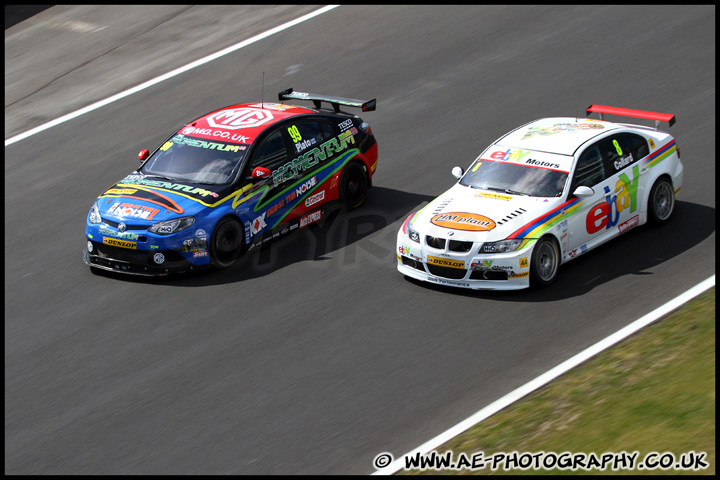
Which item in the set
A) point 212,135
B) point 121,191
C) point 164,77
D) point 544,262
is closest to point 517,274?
point 544,262

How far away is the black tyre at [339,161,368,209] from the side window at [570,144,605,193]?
11.6 ft

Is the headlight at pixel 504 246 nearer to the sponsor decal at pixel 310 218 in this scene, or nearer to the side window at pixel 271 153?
the sponsor decal at pixel 310 218

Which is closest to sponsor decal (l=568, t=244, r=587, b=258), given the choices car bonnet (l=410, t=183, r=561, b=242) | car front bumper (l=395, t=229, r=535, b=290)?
car bonnet (l=410, t=183, r=561, b=242)

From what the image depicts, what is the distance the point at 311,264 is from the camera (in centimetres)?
1280

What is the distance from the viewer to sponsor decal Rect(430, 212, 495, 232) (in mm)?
11680

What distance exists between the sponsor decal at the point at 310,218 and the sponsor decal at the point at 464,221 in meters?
2.36

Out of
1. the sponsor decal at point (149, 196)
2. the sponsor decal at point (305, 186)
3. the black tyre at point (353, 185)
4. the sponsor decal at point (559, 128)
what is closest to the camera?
the sponsor decal at point (149, 196)

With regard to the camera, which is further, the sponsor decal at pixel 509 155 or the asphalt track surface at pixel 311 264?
the sponsor decal at pixel 509 155

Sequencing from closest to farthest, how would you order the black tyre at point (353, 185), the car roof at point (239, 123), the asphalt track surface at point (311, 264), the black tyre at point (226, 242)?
the asphalt track surface at point (311, 264) → the black tyre at point (226, 242) → the car roof at point (239, 123) → the black tyre at point (353, 185)

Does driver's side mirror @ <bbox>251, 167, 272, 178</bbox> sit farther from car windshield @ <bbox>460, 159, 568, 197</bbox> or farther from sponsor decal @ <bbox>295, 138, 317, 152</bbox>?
car windshield @ <bbox>460, 159, 568, 197</bbox>

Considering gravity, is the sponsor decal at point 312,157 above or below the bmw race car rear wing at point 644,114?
below

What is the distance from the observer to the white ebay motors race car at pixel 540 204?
1158 cm

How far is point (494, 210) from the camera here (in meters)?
11.9

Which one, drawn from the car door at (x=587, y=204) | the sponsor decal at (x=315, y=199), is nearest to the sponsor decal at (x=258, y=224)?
the sponsor decal at (x=315, y=199)
